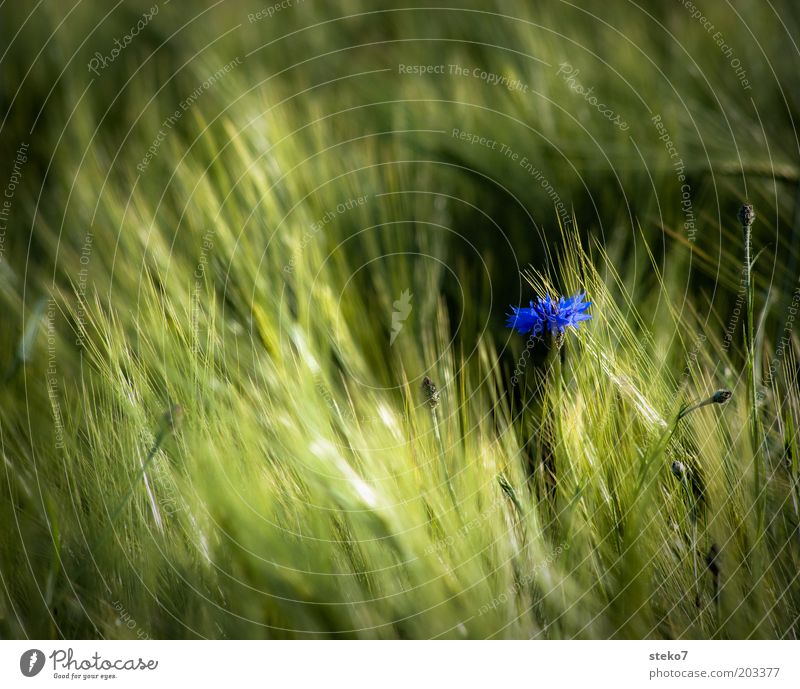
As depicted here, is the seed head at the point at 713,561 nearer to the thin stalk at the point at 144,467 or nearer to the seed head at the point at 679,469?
the seed head at the point at 679,469

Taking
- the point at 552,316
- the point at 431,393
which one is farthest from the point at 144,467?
the point at 552,316

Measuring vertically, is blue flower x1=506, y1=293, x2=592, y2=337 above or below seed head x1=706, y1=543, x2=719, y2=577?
above

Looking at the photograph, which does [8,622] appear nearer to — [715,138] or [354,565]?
[354,565]

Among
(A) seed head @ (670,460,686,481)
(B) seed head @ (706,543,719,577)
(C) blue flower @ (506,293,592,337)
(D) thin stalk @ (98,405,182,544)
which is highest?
(C) blue flower @ (506,293,592,337)

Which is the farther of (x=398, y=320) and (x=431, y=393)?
(x=398, y=320)

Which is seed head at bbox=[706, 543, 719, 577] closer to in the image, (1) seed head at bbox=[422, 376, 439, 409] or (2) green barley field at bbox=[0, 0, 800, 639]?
(2) green barley field at bbox=[0, 0, 800, 639]

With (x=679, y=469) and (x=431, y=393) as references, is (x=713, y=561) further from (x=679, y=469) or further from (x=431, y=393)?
(x=431, y=393)

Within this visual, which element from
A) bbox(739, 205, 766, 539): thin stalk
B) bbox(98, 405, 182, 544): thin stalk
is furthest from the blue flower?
bbox(98, 405, 182, 544): thin stalk

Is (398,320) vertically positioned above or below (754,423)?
above
